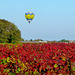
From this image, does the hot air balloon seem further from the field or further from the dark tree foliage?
the field

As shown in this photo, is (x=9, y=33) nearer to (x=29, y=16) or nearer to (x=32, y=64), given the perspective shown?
(x=29, y=16)

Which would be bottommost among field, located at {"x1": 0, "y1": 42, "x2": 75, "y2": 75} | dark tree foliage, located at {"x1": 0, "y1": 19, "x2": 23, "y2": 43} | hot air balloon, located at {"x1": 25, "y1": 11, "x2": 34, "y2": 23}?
field, located at {"x1": 0, "y1": 42, "x2": 75, "y2": 75}

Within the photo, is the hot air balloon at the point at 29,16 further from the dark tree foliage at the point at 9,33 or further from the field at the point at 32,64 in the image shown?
the field at the point at 32,64

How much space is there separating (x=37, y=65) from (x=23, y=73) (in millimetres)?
403

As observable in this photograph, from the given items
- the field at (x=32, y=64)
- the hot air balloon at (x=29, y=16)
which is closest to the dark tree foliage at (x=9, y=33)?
the hot air balloon at (x=29, y=16)

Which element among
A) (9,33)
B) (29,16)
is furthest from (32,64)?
(29,16)

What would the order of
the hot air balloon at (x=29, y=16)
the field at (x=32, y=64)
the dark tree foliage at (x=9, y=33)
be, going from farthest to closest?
the hot air balloon at (x=29, y=16) → the dark tree foliage at (x=9, y=33) → the field at (x=32, y=64)

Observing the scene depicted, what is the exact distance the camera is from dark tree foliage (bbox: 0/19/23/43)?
43369 mm

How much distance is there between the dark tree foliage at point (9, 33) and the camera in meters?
43.4

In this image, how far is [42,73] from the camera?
464 centimetres

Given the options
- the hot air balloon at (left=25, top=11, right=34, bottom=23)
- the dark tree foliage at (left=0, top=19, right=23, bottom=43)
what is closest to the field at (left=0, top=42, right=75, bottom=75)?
the dark tree foliage at (left=0, top=19, right=23, bottom=43)

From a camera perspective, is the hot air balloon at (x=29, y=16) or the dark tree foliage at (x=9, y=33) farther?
the hot air balloon at (x=29, y=16)

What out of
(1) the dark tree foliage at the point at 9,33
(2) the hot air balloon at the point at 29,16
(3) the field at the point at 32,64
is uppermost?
(2) the hot air balloon at the point at 29,16

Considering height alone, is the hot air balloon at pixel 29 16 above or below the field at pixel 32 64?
above
